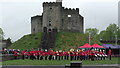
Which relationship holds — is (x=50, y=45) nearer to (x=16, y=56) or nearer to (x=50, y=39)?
(x=50, y=39)

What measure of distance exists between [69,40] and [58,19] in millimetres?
9035

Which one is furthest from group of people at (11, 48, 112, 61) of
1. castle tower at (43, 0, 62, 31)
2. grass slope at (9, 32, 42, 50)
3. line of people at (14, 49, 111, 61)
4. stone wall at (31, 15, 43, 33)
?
stone wall at (31, 15, 43, 33)

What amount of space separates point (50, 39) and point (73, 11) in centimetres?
1317

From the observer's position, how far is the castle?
230 feet

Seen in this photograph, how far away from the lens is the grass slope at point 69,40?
58.8 m

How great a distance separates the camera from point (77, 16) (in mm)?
72750

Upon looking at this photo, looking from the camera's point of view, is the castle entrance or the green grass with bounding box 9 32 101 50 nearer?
the green grass with bounding box 9 32 101 50

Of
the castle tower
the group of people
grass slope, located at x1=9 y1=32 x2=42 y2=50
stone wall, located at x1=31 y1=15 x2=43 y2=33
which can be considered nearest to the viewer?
the group of people

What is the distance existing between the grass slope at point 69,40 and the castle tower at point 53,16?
132 inches

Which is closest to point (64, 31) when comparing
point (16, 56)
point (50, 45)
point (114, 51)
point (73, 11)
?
point (73, 11)

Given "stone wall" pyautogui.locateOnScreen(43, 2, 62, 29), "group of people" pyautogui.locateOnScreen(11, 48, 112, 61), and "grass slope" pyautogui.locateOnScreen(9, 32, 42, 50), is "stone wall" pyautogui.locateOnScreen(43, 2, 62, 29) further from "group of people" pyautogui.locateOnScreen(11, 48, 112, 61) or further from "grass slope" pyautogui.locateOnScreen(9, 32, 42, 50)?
"group of people" pyautogui.locateOnScreen(11, 48, 112, 61)

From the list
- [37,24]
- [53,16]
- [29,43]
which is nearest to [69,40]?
[29,43]

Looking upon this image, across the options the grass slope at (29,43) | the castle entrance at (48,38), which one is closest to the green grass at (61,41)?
the grass slope at (29,43)

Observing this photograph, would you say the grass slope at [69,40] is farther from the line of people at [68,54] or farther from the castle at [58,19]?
the line of people at [68,54]
